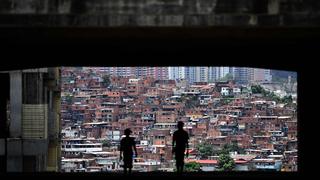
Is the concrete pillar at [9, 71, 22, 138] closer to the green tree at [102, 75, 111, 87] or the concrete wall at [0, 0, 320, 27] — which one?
the concrete wall at [0, 0, 320, 27]

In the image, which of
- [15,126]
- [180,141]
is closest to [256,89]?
[15,126]

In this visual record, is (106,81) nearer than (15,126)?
No

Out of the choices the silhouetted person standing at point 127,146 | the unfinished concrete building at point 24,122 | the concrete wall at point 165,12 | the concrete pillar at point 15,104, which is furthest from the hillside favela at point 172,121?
the concrete wall at point 165,12

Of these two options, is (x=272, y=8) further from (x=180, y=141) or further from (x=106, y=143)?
(x=106, y=143)

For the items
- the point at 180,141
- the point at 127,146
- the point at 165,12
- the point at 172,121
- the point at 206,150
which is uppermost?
the point at 165,12

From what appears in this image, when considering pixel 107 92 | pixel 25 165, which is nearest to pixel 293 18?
pixel 25 165

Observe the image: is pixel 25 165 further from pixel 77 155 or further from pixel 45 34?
pixel 77 155

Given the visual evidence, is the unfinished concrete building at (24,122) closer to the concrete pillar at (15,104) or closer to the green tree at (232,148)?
the concrete pillar at (15,104)
